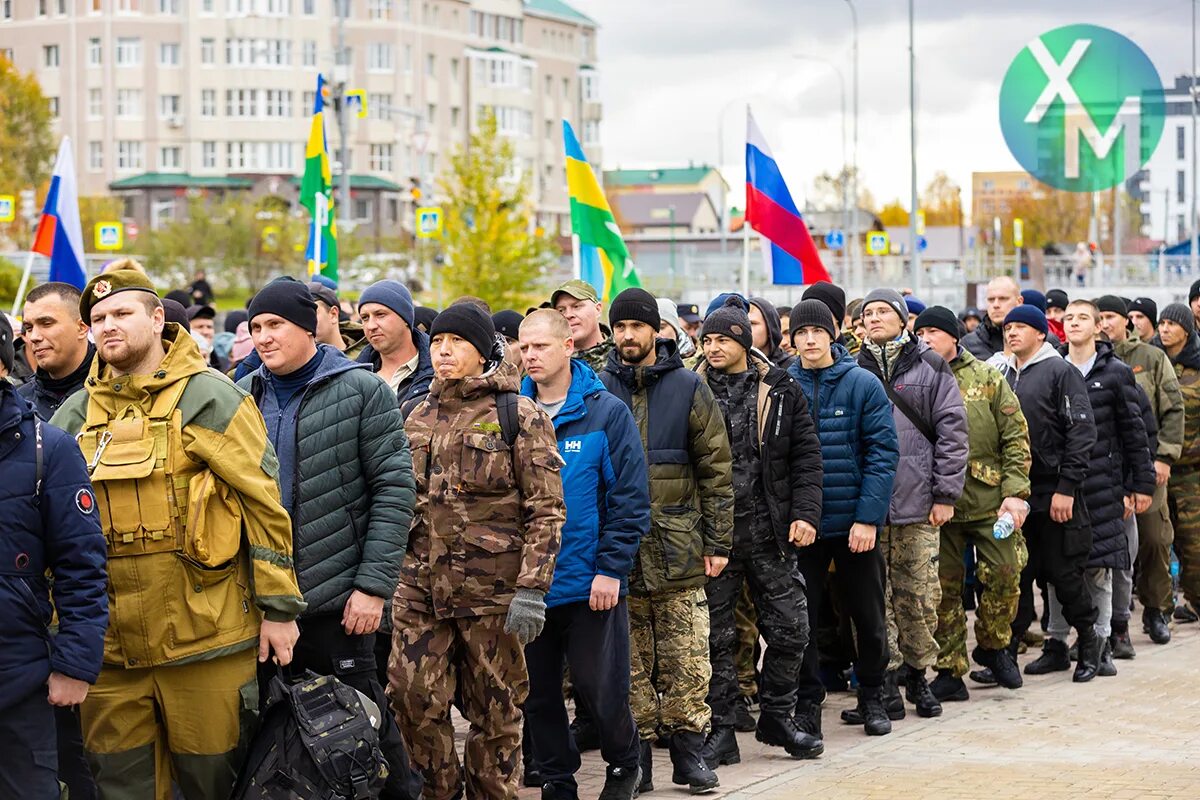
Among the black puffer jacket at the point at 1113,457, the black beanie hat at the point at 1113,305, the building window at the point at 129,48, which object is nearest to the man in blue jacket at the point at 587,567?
the black puffer jacket at the point at 1113,457

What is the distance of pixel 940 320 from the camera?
10945 millimetres

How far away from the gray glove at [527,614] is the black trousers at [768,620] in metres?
2.01

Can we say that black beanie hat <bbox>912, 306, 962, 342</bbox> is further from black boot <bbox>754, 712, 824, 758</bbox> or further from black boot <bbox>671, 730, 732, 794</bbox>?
black boot <bbox>671, 730, 732, 794</bbox>

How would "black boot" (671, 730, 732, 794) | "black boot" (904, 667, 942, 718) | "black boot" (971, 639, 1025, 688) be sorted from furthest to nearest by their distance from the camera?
"black boot" (971, 639, 1025, 688) < "black boot" (904, 667, 942, 718) < "black boot" (671, 730, 732, 794)

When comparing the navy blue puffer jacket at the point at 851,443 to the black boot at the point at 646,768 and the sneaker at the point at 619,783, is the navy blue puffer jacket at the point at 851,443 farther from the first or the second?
the sneaker at the point at 619,783

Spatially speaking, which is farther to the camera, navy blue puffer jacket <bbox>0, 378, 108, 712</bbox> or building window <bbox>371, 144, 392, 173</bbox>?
building window <bbox>371, 144, 392, 173</bbox>

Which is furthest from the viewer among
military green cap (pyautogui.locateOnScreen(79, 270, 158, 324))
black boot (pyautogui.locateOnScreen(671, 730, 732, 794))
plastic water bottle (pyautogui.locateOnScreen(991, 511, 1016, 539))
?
plastic water bottle (pyautogui.locateOnScreen(991, 511, 1016, 539))

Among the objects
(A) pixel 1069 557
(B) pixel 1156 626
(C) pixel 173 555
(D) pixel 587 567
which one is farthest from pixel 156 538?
(B) pixel 1156 626

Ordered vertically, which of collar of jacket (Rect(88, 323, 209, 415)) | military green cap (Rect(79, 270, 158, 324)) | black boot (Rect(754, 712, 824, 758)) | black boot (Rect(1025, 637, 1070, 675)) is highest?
military green cap (Rect(79, 270, 158, 324))

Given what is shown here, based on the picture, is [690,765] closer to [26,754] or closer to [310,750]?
[310,750]

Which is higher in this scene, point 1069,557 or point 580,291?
point 580,291

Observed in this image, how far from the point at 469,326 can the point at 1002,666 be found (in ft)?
17.1

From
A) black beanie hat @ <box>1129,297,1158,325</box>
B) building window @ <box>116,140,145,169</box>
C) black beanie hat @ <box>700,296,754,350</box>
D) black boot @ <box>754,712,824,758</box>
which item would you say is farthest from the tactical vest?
building window @ <box>116,140,145,169</box>

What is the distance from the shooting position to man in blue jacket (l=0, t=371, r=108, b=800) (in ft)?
18.4
